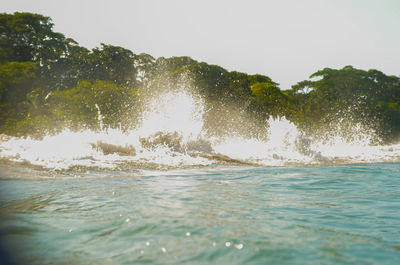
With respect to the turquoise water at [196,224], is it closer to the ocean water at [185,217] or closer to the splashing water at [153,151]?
the ocean water at [185,217]

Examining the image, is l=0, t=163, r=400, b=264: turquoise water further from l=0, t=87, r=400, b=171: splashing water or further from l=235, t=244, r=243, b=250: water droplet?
l=0, t=87, r=400, b=171: splashing water

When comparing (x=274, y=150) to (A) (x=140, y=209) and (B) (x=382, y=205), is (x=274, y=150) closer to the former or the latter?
(B) (x=382, y=205)

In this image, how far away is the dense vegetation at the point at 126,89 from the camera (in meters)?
21.4

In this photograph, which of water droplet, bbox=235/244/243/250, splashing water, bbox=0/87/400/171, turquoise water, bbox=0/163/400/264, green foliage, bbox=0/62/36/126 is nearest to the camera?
turquoise water, bbox=0/163/400/264

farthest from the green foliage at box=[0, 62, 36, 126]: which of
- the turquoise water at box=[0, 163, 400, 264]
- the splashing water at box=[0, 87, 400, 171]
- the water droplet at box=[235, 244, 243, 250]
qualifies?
the water droplet at box=[235, 244, 243, 250]

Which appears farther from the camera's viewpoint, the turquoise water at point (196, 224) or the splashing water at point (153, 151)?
the splashing water at point (153, 151)

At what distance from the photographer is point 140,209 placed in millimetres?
3273

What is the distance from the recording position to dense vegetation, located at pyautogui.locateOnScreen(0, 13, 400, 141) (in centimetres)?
2141

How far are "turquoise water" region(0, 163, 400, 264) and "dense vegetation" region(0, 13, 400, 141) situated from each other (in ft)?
52.6

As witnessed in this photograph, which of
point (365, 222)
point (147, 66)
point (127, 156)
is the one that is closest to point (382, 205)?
point (365, 222)

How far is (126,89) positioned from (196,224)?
Answer: 21.9 metres

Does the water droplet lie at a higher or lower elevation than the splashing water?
lower

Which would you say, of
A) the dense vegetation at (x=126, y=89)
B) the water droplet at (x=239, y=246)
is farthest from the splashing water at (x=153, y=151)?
the dense vegetation at (x=126, y=89)

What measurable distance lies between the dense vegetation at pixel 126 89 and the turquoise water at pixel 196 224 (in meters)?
16.0
